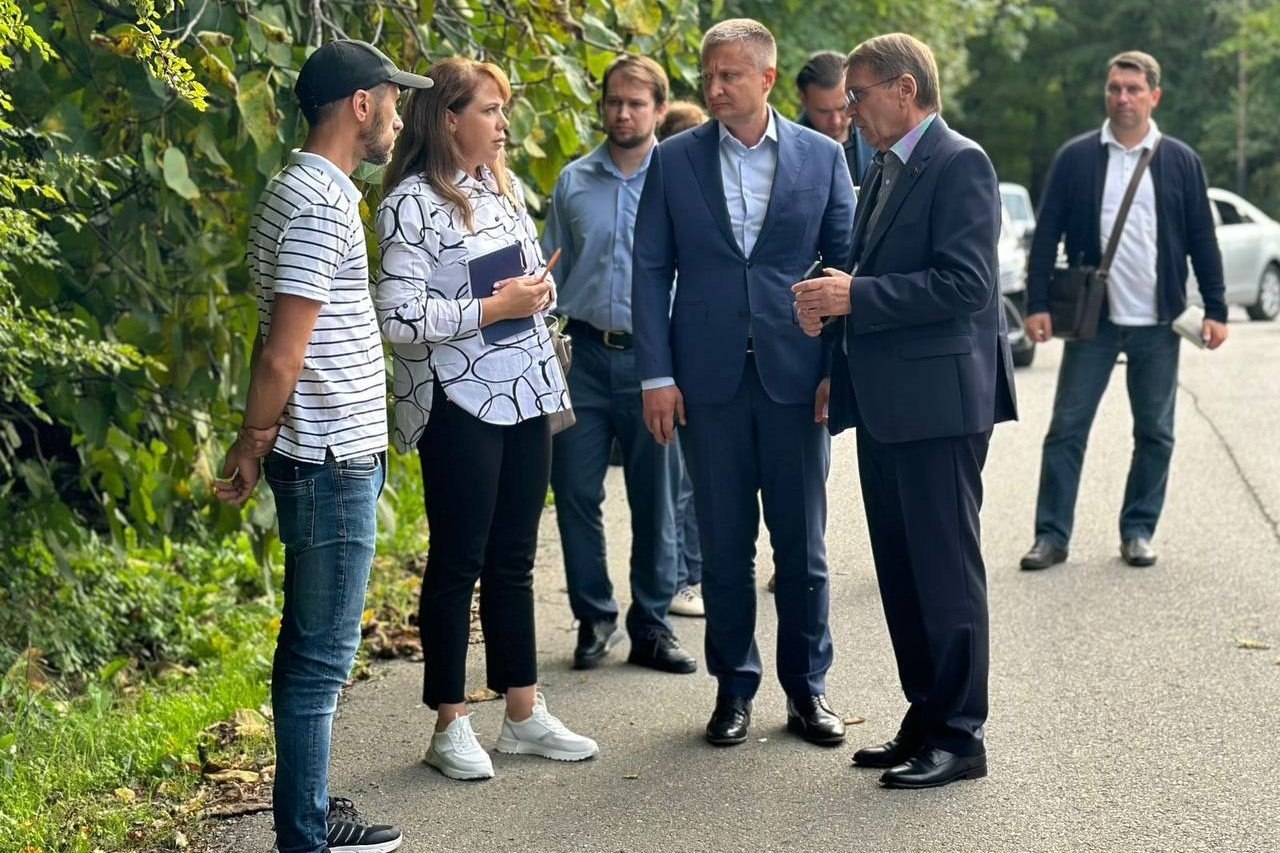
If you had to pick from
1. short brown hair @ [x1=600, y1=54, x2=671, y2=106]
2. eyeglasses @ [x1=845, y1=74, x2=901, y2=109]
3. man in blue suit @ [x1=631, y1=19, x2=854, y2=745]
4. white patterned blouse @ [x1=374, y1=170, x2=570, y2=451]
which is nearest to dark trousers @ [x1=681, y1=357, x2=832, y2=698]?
man in blue suit @ [x1=631, y1=19, x2=854, y2=745]

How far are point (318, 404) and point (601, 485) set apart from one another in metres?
2.65

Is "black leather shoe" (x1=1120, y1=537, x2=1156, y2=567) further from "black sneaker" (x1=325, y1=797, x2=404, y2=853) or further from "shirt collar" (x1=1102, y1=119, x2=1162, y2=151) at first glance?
"black sneaker" (x1=325, y1=797, x2=404, y2=853)

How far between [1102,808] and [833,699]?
1.38 meters

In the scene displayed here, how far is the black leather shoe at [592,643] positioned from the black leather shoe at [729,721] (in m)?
1.07

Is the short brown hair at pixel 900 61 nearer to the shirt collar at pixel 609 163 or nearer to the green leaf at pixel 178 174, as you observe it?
the shirt collar at pixel 609 163

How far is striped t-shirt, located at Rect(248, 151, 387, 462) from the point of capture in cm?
439

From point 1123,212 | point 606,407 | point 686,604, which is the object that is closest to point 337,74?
point 606,407

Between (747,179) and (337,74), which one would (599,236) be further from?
(337,74)

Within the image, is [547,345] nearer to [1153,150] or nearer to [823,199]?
[823,199]

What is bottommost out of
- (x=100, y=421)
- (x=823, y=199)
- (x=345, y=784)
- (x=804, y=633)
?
(x=345, y=784)

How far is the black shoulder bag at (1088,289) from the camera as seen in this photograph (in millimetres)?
8398

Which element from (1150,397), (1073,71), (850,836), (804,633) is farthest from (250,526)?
(1073,71)

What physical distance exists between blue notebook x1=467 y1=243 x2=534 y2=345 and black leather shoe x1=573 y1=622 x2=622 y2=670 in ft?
6.11

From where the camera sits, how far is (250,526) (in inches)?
265
